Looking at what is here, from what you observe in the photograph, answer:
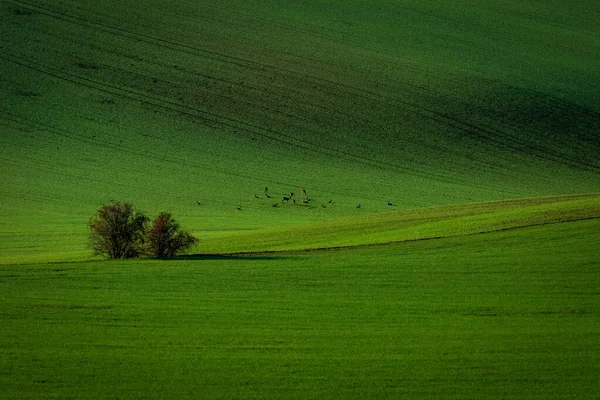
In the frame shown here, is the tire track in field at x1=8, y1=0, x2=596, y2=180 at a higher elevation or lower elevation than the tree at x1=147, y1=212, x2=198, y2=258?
higher

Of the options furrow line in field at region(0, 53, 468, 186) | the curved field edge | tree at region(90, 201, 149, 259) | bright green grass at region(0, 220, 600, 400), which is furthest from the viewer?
furrow line in field at region(0, 53, 468, 186)

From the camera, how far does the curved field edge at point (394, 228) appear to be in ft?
88.0

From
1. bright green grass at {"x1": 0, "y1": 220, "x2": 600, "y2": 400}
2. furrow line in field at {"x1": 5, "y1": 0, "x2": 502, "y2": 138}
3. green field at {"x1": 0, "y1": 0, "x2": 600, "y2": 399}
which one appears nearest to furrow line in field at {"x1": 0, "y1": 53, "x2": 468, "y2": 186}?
green field at {"x1": 0, "y1": 0, "x2": 600, "y2": 399}

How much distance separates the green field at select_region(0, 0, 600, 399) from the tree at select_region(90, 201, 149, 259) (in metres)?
0.78

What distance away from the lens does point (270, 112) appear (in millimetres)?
52125

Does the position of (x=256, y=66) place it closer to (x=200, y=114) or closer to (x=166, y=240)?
(x=200, y=114)

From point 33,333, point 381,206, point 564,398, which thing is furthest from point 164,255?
point 381,206

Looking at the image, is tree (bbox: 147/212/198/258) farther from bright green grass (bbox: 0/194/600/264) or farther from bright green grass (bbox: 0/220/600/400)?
bright green grass (bbox: 0/194/600/264)

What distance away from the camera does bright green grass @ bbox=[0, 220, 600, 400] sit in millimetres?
14562

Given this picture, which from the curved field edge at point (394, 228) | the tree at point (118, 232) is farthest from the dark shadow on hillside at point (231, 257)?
the tree at point (118, 232)

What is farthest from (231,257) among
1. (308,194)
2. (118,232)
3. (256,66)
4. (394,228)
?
(256,66)

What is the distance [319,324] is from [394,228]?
11935 mm

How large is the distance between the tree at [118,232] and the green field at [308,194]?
0.78 meters

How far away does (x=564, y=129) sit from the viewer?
177ft
